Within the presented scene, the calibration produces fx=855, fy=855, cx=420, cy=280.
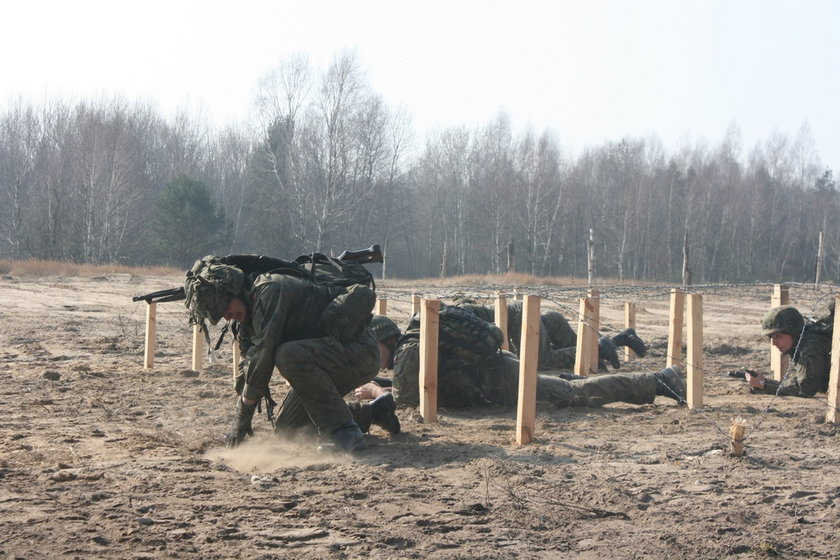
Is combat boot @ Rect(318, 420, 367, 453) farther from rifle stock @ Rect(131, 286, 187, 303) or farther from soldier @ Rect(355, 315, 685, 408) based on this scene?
rifle stock @ Rect(131, 286, 187, 303)

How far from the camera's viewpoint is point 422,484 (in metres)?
4.87

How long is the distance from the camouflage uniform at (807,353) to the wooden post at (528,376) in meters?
2.88

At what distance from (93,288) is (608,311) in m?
14.0

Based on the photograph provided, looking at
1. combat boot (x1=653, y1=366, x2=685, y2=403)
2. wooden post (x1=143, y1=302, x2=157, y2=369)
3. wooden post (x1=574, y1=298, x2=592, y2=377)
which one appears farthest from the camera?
wooden post (x1=143, y1=302, x2=157, y2=369)

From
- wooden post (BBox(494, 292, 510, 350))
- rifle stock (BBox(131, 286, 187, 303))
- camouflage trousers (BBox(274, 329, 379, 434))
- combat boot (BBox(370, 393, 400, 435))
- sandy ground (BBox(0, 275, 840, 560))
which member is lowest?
sandy ground (BBox(0, 275, 840, 560))

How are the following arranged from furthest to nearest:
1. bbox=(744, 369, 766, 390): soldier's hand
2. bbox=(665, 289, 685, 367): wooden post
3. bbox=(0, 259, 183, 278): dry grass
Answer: bbox=(0, 259, 183, 278): dry grass
bbox=(744, 369, 766, 390): soldier's hand
bbox=(665, 289, 685, 367): wooden post

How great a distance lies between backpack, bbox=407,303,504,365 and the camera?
24.9 ft

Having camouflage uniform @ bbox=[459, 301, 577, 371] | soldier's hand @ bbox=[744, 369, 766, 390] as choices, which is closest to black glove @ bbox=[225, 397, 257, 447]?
camouflage uniform @ bbox=[459, 301, 577, 371]

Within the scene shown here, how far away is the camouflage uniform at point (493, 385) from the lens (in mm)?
7648

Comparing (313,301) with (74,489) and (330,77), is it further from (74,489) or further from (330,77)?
(330,77)

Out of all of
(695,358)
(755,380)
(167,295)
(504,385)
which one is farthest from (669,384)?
(167,295)

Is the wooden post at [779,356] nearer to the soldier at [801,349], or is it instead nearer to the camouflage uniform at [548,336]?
the soldier at [801,349]

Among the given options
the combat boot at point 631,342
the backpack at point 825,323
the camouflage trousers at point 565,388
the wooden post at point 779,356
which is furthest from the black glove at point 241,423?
the combat boot at point 631,342

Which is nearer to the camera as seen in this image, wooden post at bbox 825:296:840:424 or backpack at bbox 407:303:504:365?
wooden post at bbox 825:296:840:424
